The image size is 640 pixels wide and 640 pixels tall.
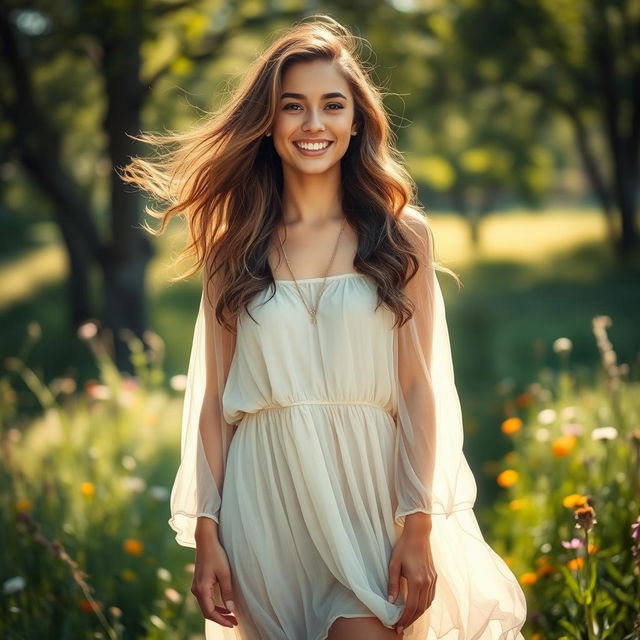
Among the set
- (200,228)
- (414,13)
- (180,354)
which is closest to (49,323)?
(180,354)

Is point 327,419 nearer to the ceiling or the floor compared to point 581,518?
nearer to the ceiling

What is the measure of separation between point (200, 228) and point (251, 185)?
22 centimetres

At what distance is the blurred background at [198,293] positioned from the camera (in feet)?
14.5

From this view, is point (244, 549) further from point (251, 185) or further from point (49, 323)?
point (49, 323)

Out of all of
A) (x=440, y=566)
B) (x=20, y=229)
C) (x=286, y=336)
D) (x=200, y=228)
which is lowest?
(x=20, y=229)

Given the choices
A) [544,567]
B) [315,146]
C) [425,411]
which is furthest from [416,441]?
[544,567]

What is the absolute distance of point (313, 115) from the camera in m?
3.04

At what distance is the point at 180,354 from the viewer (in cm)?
1766

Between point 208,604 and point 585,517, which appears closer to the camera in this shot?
point 585,517

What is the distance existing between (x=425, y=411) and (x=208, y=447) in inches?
26.0

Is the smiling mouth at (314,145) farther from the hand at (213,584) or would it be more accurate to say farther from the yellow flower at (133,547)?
the yellow flower at (133,547)

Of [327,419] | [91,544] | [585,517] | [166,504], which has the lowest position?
[166,504]

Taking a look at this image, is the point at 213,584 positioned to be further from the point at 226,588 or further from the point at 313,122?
the point at 313,122

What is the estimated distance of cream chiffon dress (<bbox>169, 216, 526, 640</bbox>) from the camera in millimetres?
2932
